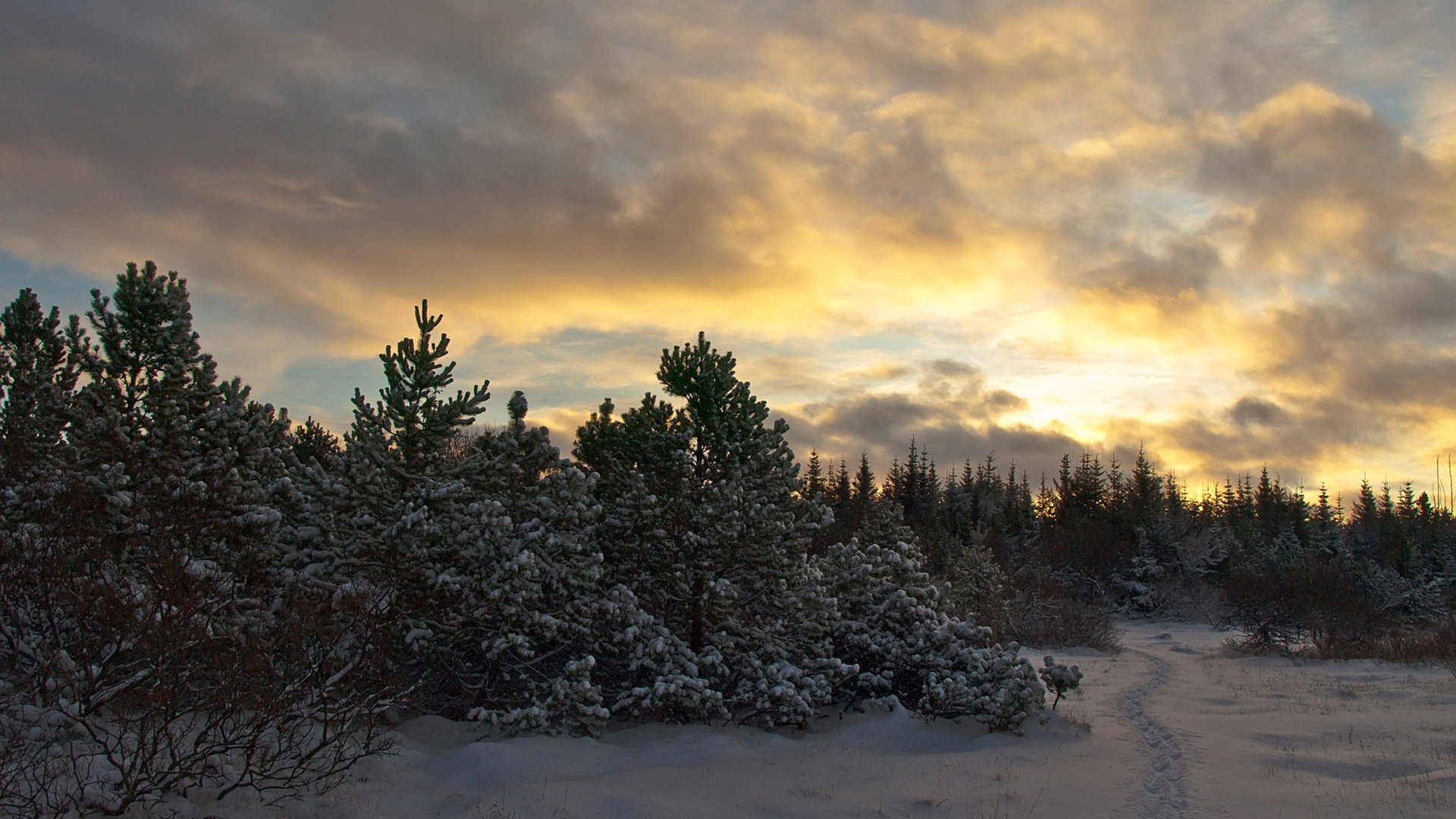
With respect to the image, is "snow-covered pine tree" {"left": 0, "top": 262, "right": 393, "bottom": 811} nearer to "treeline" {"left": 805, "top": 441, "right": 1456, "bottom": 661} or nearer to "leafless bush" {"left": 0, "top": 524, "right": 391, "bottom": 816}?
"leafless bush" {"left": 0, "top": 524, "right": 391, "bottom": 816}

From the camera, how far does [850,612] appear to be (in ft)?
63.7

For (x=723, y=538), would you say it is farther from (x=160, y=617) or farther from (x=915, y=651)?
(x=160, y=617)

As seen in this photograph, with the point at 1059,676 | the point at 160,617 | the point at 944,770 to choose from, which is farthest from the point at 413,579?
the point at 1059,676

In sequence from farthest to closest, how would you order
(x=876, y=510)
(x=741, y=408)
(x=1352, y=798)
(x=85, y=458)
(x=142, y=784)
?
(x=876, y=510)
(x=741, y=408)
(x=85, y=458)
(x=1352, y=798)
(x=142, y=784)

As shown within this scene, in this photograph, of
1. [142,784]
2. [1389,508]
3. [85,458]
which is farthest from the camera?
[1389,508]

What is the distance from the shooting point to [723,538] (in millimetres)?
16406

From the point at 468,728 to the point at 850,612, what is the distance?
346 inches

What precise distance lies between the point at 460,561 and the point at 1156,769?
12.5m

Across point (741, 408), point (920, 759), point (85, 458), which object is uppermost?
point (741, 408)

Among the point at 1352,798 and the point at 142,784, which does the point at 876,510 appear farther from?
the point at 142,784

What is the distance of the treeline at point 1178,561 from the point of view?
118 ft

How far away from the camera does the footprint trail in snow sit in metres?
11.6

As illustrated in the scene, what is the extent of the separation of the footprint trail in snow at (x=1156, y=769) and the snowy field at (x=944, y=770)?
0.16ft

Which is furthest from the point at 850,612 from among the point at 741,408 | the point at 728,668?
the point at 741,408
